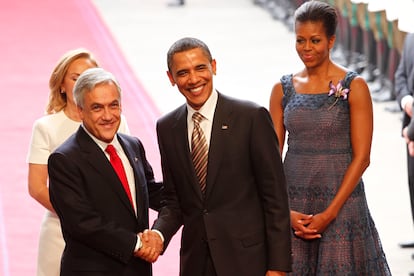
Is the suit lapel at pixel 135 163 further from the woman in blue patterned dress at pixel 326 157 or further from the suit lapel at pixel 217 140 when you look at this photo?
the woman in blue patterned dress at pixel 326 157

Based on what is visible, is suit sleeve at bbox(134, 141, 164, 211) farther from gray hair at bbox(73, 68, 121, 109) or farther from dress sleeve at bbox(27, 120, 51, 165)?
dress sleeve at bbox(27, 120, 51, 165)

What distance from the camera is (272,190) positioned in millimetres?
4246

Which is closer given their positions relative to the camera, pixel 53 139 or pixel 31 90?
pixel 53 139

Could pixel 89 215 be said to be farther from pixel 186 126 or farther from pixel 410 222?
pixel 410 222

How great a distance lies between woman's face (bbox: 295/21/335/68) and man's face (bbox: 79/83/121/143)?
102cm

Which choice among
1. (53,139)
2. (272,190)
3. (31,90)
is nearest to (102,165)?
(272,190)

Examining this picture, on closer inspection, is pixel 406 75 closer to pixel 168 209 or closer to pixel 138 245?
pixel 168 209

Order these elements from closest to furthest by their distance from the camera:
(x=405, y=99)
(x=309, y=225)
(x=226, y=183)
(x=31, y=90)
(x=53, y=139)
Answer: (x=226, y=183) → (x=309, y=225) → (x=53, y=139) → (x=405, y=99) → (x=31, y=90)

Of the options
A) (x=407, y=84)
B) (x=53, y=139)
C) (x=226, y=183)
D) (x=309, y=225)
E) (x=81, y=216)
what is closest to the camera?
(x=81, y=216)

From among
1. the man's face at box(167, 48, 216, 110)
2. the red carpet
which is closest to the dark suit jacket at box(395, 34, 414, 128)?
the red carpet

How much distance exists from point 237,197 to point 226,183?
0.23 ft

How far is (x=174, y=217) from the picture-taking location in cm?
443

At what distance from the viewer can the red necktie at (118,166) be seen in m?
4.31

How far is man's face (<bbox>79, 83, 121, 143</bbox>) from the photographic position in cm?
420
